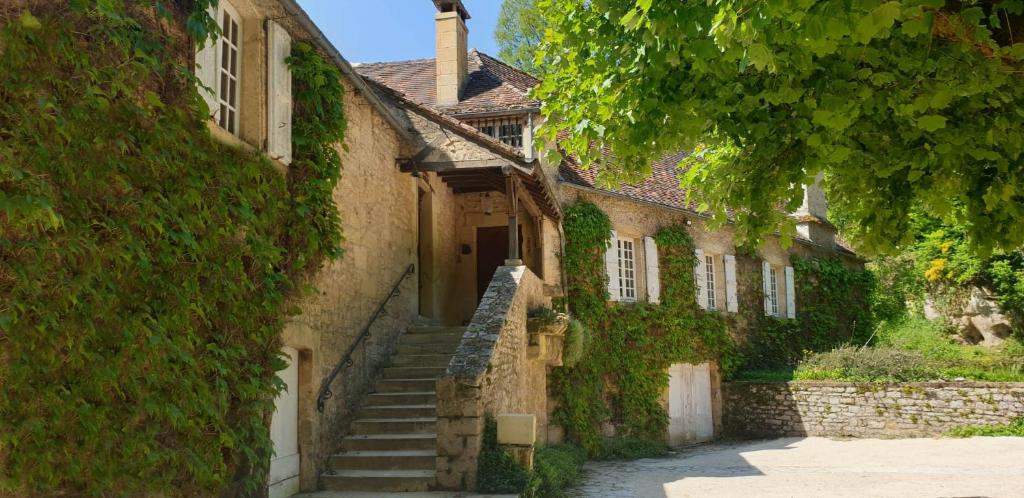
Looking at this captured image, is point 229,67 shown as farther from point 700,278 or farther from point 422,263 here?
point 700,278

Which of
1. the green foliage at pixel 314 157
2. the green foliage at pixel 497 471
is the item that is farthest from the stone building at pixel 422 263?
the green foliage at pixel 314 157

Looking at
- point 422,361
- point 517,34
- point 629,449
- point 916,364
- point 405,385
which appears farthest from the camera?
point 517,34

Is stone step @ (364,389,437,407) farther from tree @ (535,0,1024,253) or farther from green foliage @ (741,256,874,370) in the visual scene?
green foliage @ (741,256,874,370)

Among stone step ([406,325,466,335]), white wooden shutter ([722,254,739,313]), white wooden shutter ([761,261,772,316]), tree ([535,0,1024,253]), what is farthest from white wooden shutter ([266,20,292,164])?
white wooden shutter ([761,261,772,316])

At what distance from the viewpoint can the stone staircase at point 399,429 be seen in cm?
777

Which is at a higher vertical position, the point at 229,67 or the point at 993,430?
the point at 229,67

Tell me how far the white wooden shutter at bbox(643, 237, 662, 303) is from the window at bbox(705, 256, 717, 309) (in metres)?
2.14

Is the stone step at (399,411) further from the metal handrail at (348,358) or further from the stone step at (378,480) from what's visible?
the stone step at (378,480)

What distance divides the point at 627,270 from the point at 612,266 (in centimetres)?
93

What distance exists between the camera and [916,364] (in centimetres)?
1681

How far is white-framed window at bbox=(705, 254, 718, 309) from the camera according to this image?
17984 millimetres

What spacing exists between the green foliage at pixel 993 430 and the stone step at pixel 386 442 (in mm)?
12035

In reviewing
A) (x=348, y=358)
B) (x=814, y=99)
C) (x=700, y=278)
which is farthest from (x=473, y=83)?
(x=814, y=99)

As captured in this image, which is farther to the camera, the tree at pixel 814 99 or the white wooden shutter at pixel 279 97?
the white wooden shutter at pixel 279 97
